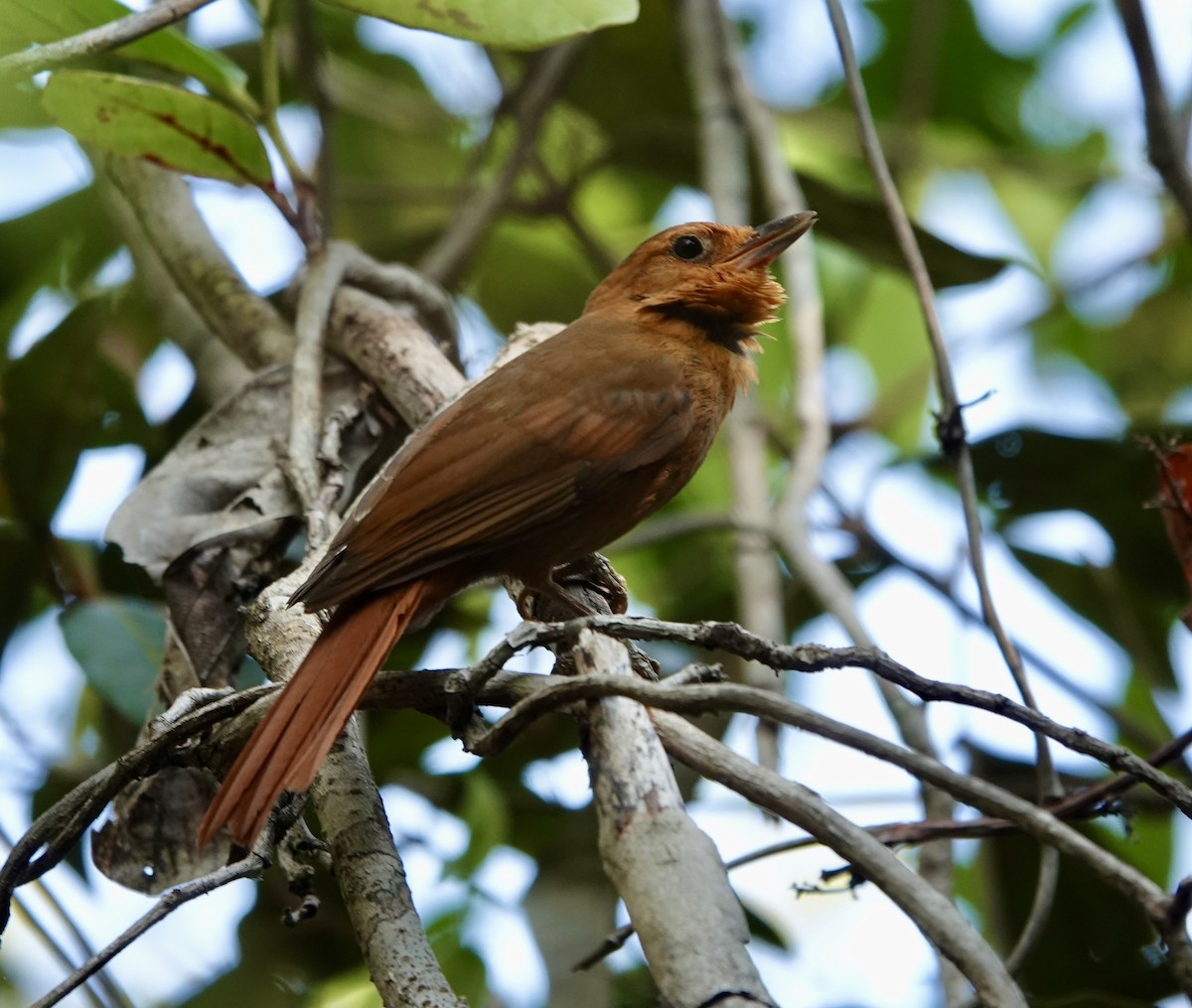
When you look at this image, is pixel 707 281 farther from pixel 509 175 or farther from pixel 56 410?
pixel 56 410

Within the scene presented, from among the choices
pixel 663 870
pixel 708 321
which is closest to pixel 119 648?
pixel 708 321

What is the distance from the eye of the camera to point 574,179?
4.33m

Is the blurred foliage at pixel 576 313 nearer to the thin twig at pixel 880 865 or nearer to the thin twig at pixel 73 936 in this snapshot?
the thin twig at pixel 73 936

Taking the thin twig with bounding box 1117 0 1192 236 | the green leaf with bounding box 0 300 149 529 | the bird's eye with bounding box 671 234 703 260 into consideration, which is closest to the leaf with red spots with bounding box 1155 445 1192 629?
the thin twig with bounding box 1117 0 1192 236

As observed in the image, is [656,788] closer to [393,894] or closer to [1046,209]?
[393,894]

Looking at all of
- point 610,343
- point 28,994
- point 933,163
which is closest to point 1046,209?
point 933,163

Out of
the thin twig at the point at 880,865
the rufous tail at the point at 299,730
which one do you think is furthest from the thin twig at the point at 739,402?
the thin twig at the point at 880,865

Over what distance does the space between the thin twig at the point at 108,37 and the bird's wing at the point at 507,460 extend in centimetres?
83

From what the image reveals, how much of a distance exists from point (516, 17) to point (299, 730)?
1438 mm

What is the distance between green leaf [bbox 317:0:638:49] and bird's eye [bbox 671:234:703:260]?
91 centimetres

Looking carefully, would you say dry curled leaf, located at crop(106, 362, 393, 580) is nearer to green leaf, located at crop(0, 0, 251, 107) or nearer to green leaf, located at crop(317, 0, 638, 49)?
green leaf, located at crop(0, 0, 251, 107)

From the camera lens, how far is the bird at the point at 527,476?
75.4 inches

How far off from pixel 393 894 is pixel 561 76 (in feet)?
9.79

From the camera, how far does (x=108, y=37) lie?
2.32m
